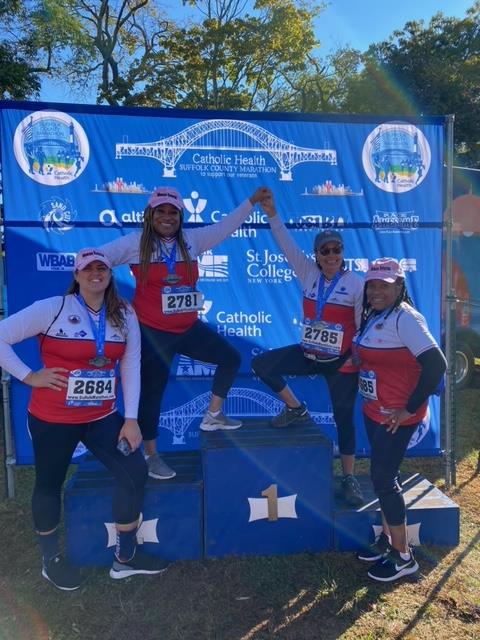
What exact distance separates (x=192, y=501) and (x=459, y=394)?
5.07 metres

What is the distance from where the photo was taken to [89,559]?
3.24 metres

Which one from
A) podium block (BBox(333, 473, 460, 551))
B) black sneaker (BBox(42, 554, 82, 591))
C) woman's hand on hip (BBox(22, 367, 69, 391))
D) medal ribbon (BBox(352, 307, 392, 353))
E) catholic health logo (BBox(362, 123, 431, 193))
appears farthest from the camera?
catholic health logo (BBox(362, 123, 431, 193))

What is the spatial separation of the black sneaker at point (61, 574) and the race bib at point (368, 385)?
1.91 meters

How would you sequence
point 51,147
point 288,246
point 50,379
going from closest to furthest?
point 50,379 → point 288,246 → point 51,147

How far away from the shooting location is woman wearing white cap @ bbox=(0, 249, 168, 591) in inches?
108

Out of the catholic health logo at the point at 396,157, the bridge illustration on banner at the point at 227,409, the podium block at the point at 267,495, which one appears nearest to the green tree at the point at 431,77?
the catholic health logo at the point at 396,157

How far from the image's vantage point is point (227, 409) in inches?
181

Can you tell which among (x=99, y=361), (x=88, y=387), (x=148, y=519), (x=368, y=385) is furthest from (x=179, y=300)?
(x=148, y=519)

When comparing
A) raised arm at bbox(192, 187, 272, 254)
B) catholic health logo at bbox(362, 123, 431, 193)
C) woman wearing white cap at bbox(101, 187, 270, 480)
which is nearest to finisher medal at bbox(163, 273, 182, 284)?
woman wearing white cap at bbox(101, 187, 270, 480)

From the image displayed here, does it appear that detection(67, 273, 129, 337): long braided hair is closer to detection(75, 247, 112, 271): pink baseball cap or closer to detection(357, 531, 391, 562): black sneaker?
detection(75, 247, 112, 271): pink baseball cap

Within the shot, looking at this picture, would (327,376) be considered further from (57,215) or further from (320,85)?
(320,85)

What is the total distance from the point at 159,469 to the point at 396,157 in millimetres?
3080

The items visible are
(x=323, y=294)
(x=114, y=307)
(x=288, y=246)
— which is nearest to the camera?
(x=114, y=307)

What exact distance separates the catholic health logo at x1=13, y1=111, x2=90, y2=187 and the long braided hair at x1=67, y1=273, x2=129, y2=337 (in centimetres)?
168
